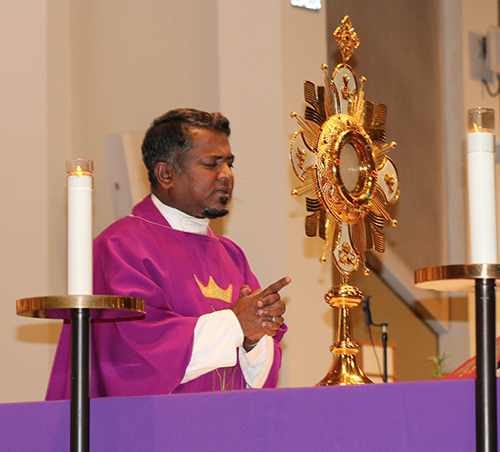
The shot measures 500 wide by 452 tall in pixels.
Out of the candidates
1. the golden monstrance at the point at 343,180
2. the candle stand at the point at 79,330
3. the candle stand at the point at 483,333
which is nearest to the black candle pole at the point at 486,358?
the candle stand at the point at 483,333

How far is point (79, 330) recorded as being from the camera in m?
1.30

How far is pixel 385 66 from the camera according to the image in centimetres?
578

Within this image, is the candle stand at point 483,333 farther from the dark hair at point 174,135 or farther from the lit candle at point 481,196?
the dark hair at point 174,135

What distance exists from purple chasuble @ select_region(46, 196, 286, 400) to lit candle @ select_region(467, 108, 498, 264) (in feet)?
3.58

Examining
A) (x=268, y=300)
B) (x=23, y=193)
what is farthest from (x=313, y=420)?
(x=23, y=193)

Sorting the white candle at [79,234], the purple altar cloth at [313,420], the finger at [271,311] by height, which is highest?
the white candle at [79,234]

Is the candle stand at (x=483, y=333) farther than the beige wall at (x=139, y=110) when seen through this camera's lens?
No

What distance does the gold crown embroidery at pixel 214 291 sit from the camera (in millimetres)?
2732

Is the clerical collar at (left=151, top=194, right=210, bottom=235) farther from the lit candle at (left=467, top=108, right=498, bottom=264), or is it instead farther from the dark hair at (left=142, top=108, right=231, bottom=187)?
the lit candle at (left=467, top=108, right=498, bottom=264)

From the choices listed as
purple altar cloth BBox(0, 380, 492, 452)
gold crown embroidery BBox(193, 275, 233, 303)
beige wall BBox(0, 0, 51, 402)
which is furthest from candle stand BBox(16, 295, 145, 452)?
beige wall BBox(0, 0, 51, 402)

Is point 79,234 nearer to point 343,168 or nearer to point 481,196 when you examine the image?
point 481,196

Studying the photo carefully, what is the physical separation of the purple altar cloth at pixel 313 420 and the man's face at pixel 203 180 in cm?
143

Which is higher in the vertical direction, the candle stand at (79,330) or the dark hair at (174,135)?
the dark hair at (174,135)

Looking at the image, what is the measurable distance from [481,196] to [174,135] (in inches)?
69.0
